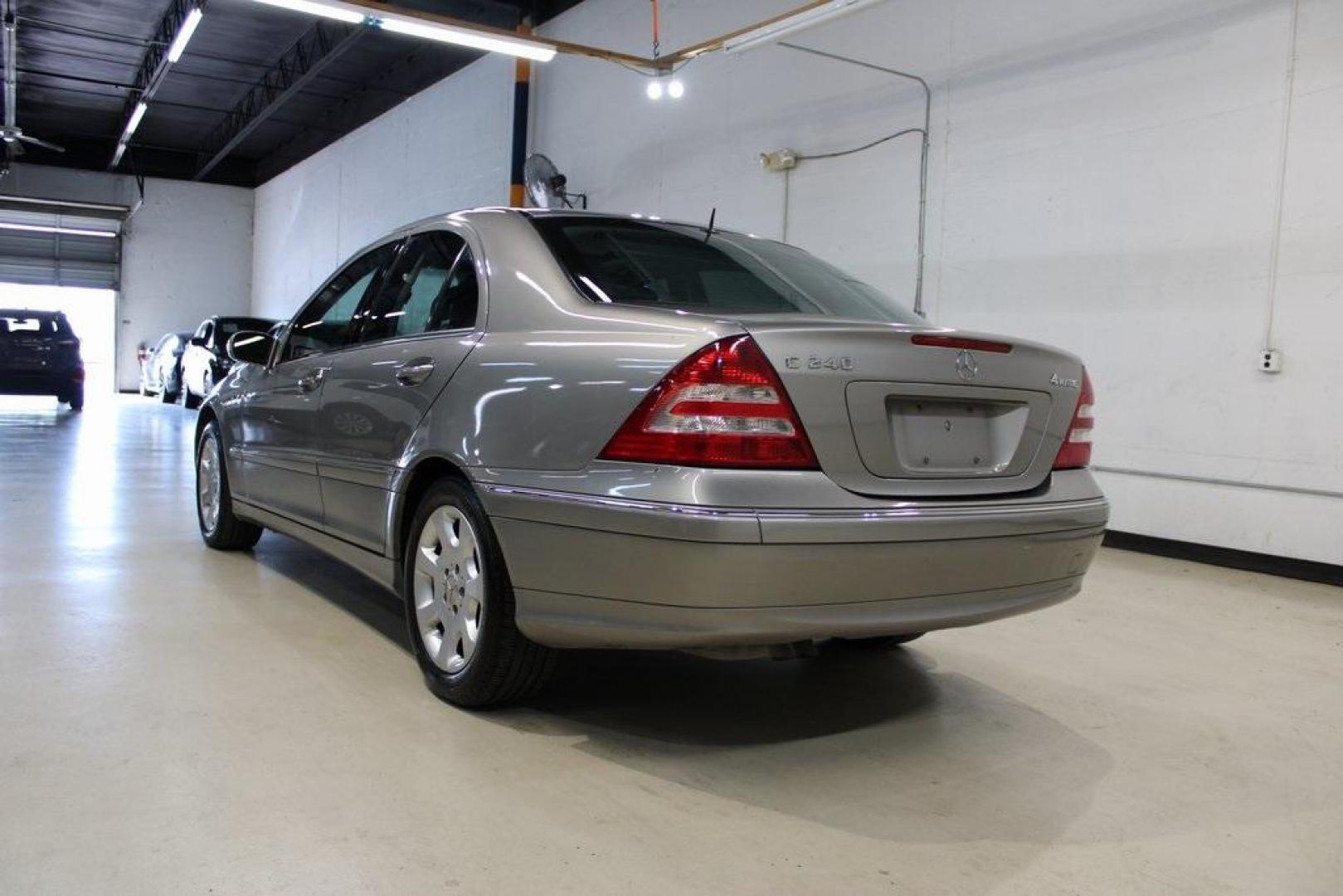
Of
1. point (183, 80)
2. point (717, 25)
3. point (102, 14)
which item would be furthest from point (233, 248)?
point (717, 25)

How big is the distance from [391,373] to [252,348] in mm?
1300

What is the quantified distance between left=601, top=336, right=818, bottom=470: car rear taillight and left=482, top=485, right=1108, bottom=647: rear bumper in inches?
4.2

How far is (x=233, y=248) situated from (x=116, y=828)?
71.0 feet

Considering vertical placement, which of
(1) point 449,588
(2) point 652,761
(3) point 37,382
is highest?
(3) point 37,382

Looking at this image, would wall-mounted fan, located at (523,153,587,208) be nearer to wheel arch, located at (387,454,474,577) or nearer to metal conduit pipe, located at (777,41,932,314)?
metal conduit pipe, located at (777,41,932,314)

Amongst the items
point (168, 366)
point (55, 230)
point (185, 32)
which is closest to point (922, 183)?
point (185, 32)

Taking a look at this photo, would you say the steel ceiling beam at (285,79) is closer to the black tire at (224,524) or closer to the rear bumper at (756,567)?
the black tire at (224,524)

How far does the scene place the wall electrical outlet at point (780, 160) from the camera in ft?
24.0

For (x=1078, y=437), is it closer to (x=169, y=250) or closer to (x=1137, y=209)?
(x=1137, y=209)

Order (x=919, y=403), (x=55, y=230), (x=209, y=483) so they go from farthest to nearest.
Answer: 1. (x=55, y=230)
2. (x=209, y=483)
3. (x=919, y=403)

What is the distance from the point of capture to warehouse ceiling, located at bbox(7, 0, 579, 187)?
40.2 feet

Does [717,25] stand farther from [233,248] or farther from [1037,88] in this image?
[233,248]

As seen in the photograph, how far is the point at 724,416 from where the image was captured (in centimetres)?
193

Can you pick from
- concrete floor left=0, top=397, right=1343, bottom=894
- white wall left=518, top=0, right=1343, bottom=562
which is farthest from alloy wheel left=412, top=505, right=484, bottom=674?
white wall left=518, top=0, right=1343, bottom=562
